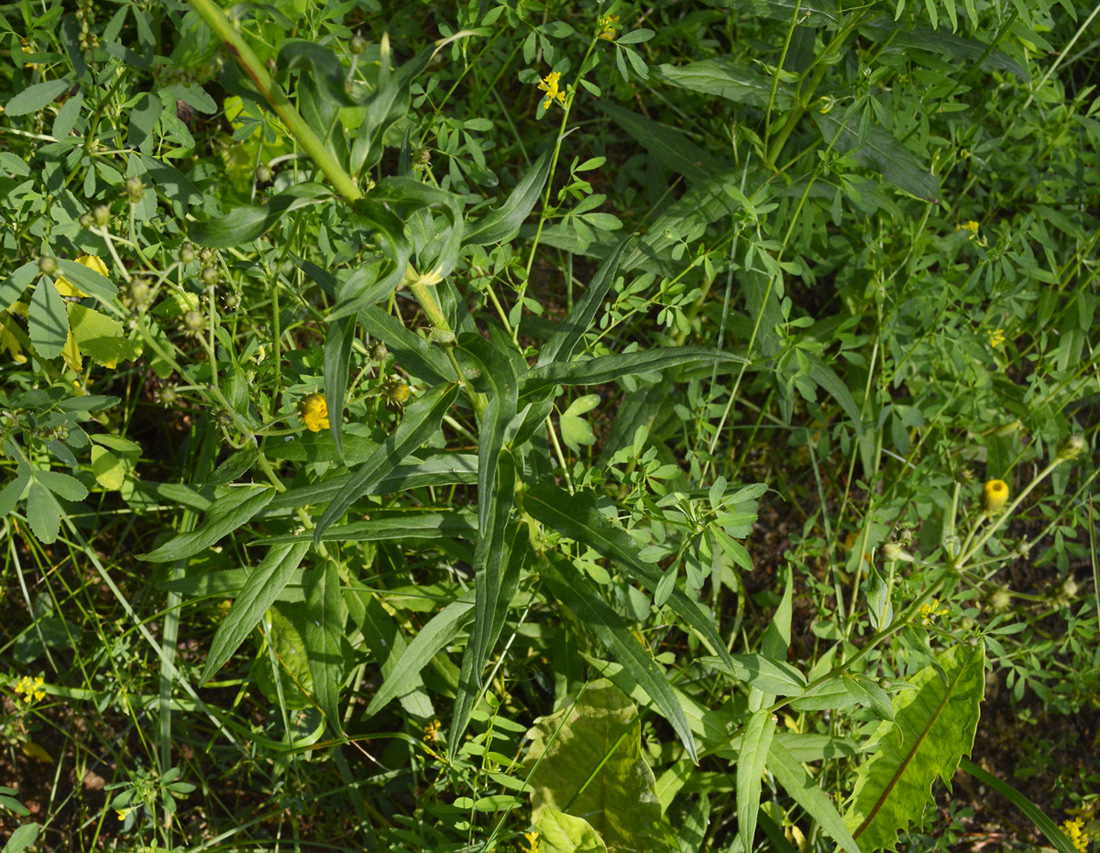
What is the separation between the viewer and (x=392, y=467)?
162 cm

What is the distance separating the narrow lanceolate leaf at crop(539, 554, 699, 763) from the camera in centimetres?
196

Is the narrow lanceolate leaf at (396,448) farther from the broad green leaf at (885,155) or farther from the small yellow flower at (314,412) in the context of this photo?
the broad green leaf at (885,155)

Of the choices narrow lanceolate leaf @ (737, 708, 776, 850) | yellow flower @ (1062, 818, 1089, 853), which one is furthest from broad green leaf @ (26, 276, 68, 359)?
yellow flower @ (1062, 818, 1089, 853)

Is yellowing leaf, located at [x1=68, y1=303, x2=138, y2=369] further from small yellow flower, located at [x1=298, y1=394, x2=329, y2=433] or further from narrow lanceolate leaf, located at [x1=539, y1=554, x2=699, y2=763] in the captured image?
narrow lanceolate leaf, located at [x1=539, y1=554, x2=699, y2=763]

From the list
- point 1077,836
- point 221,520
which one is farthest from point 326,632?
point 1077,836

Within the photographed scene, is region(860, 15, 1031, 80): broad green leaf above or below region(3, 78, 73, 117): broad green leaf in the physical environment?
below

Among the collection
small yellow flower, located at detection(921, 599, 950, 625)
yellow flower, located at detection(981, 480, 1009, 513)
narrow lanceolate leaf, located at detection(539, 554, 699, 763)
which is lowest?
small yellow flower, located at detection(921, 599, 950, 625)

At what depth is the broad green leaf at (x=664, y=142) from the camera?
2.67 meters

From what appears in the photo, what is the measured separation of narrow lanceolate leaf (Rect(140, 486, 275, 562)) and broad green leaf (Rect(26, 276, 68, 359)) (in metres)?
0.60

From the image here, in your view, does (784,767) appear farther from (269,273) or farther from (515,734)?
(269,273)

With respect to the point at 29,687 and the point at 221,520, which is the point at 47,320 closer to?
the point at 221,520

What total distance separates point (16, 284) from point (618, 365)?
57.4 inches

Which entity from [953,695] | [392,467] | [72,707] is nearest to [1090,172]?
[953,695]

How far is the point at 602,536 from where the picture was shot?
1.92m
